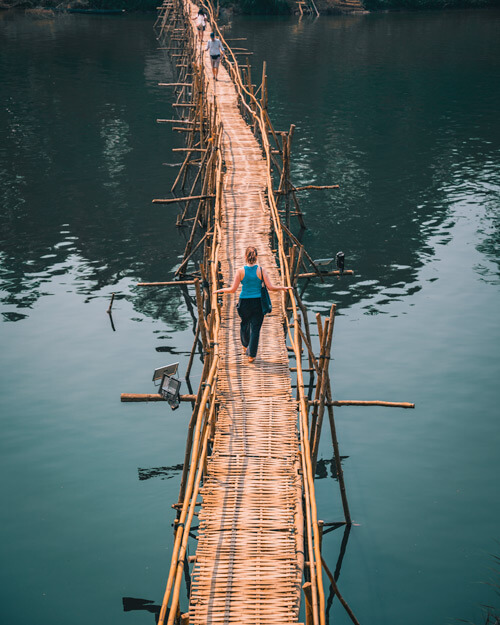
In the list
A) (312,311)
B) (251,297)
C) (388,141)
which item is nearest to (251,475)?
(251,297)

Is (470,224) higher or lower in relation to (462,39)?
lower

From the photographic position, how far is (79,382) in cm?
1805

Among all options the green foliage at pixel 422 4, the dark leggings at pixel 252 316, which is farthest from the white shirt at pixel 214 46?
the green foliage at pixel 422 4

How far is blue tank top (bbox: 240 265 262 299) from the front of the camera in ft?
41.4

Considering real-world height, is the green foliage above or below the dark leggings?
above

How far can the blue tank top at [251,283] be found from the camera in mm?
12609

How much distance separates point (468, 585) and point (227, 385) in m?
5.67

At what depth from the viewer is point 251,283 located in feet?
41.4

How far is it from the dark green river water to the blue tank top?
464 centimetres

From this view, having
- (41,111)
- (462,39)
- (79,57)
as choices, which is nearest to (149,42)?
(79,57)

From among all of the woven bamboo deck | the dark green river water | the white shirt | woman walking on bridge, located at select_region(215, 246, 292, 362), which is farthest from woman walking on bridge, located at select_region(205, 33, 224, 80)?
woman walking on bridge, located at select_region(215, 246, 292, 362)

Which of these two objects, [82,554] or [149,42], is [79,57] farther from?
[82,554]

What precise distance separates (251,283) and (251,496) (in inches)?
162

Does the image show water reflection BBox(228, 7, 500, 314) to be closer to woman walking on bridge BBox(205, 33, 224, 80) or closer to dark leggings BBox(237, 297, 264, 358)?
woman walking on bridge BBox(205, 33, 224, 80)
